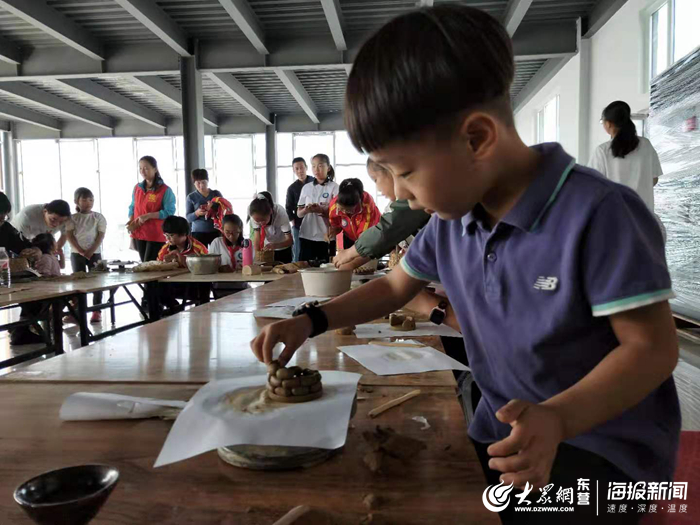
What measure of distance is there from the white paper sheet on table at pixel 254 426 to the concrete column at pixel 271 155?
37.3ft

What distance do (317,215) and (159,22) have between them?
2.96 meters

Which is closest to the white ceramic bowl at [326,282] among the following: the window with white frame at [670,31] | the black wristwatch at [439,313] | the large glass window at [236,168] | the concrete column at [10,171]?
the black wristwatch at [439,313]

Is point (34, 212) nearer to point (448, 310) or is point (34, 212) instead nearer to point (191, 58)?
point (191, 58)

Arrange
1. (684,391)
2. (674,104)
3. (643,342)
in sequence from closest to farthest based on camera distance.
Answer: (643,342), (684,391), (674,104)

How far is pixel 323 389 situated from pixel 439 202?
1.15 ft

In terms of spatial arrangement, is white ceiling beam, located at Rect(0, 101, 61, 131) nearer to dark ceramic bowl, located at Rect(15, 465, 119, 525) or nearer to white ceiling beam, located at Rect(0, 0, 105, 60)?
white ceiling beam, located at Rect(0, 0, 105, 60)

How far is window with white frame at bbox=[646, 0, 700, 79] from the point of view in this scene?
14.8 feet

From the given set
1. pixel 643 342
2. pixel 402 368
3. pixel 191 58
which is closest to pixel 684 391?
pixel 402 368

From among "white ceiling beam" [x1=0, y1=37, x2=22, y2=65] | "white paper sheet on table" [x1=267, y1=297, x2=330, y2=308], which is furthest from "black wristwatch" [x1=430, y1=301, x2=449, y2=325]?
"white ceiling beam" [x1=0, y1=37, x2=22, y2=65]

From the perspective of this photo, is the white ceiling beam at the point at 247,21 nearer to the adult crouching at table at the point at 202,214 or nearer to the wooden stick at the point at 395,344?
the adult crouching at table at the point at 202,214

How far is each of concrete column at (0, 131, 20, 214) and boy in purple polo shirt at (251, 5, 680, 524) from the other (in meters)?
14.1

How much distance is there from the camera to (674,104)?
158 inches

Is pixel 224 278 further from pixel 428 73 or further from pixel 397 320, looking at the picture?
pixel 428 73

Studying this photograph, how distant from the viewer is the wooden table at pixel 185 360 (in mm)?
1075
